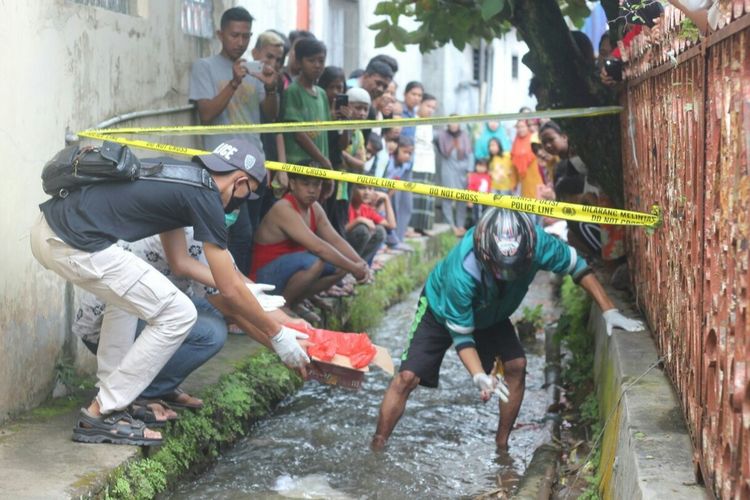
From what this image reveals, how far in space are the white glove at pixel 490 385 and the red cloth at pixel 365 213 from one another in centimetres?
540

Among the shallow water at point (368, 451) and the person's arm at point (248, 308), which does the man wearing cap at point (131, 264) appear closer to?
the person's arm at point (248, 308)

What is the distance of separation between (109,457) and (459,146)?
12111 mm

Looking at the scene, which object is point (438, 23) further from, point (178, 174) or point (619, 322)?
point (178, 174)

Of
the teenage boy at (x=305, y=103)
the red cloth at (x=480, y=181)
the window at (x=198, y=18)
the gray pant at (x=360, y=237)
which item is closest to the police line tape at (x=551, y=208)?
the window at (x=198, y=18)

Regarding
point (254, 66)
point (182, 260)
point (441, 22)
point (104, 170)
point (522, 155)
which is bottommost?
point (182, 260)

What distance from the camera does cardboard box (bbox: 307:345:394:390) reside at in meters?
5.67

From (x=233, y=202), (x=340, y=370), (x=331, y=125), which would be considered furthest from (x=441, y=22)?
(x=340, y=370)

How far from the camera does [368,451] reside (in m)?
6.36

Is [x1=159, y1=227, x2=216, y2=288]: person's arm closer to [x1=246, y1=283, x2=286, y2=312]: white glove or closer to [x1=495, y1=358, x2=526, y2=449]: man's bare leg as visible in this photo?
[x1=246, y1=283, x2=286, y2=312]: white glove

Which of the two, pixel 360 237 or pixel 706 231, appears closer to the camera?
pixel 706 231

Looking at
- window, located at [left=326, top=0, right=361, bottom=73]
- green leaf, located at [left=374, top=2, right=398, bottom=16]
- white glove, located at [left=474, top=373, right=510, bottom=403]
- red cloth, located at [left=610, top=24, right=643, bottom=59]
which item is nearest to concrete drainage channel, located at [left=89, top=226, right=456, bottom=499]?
white glove, located at [left=474, top=373, right=510, bottom=403]

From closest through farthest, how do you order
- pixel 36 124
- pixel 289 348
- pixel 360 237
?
pixel 289 348 < pixel 36 124 < pixel 360 237

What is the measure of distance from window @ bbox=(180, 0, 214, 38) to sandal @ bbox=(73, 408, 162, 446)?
3632 millimetres

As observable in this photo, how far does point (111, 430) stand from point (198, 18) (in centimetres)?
412
